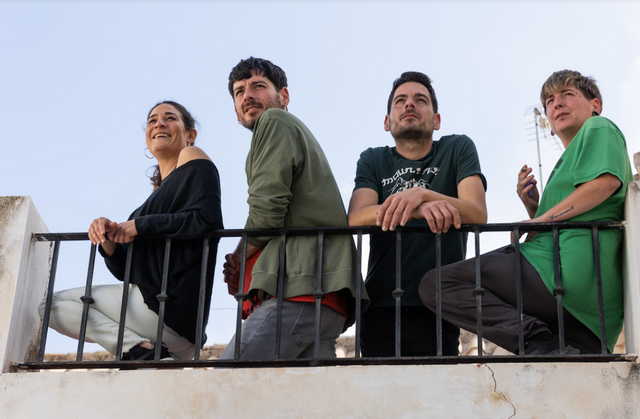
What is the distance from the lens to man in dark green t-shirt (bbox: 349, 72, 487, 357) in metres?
4.20

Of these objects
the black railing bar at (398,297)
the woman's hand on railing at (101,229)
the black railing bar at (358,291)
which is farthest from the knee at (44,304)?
the black railing bar at (398,297)

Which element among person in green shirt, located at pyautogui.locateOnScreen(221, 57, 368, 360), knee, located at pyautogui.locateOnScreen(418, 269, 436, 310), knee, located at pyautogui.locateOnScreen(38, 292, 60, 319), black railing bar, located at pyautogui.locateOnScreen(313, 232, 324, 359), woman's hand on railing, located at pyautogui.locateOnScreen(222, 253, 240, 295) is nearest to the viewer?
black railing bar, located at pyautogui.locateOnScreen(313, 232, 324, 359)

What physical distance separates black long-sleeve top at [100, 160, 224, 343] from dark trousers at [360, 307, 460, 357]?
0.94 metres

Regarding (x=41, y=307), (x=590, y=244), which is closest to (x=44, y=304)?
(x=41, y=307)

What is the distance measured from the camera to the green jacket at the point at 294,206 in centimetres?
401

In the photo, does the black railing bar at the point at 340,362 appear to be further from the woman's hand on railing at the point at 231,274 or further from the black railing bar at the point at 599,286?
the woman's hand on railing at the point at 231,274

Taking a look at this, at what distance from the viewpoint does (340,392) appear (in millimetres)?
3762

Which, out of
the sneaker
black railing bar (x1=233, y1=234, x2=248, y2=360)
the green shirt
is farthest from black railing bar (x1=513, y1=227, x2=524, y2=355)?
the sneaker

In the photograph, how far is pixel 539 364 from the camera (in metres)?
3.71

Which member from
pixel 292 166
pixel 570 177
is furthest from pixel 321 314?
pixel 570 177

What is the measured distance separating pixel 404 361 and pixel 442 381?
0.77 feet

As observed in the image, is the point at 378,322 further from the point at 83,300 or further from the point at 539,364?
the point at 83,300

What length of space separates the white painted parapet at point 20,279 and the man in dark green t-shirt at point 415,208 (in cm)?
175

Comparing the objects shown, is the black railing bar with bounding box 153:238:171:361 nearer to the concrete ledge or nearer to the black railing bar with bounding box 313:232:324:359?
the concrete ledge
